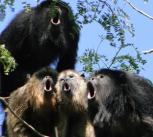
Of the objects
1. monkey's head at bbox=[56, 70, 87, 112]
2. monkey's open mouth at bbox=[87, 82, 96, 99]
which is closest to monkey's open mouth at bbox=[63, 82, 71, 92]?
monkey's head at bbox=[56, 70, 87, 112]

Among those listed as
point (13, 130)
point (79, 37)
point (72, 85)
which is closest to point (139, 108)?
point (72, 85)

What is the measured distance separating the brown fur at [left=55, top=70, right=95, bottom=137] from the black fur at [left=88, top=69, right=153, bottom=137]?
0.13m

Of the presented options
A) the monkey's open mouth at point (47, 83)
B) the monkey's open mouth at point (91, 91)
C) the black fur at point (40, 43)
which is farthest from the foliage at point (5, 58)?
the black fur at point (40, 43)

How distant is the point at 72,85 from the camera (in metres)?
7.57

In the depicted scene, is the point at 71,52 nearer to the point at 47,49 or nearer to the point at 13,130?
the point at 47,49

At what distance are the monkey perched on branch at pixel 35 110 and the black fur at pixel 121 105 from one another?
531 millimetres

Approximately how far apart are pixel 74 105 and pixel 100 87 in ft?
1.98

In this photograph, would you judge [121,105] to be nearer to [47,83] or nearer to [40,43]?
[47,83]

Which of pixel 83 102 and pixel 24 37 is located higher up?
pixel 24 37

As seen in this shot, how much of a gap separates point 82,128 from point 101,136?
0.88 ft

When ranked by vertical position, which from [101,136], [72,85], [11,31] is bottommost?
[101,136]

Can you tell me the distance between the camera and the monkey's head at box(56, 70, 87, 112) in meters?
7.24

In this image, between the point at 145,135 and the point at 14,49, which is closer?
the point at 145,135

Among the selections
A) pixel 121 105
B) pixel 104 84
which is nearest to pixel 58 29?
pixel 104 84
